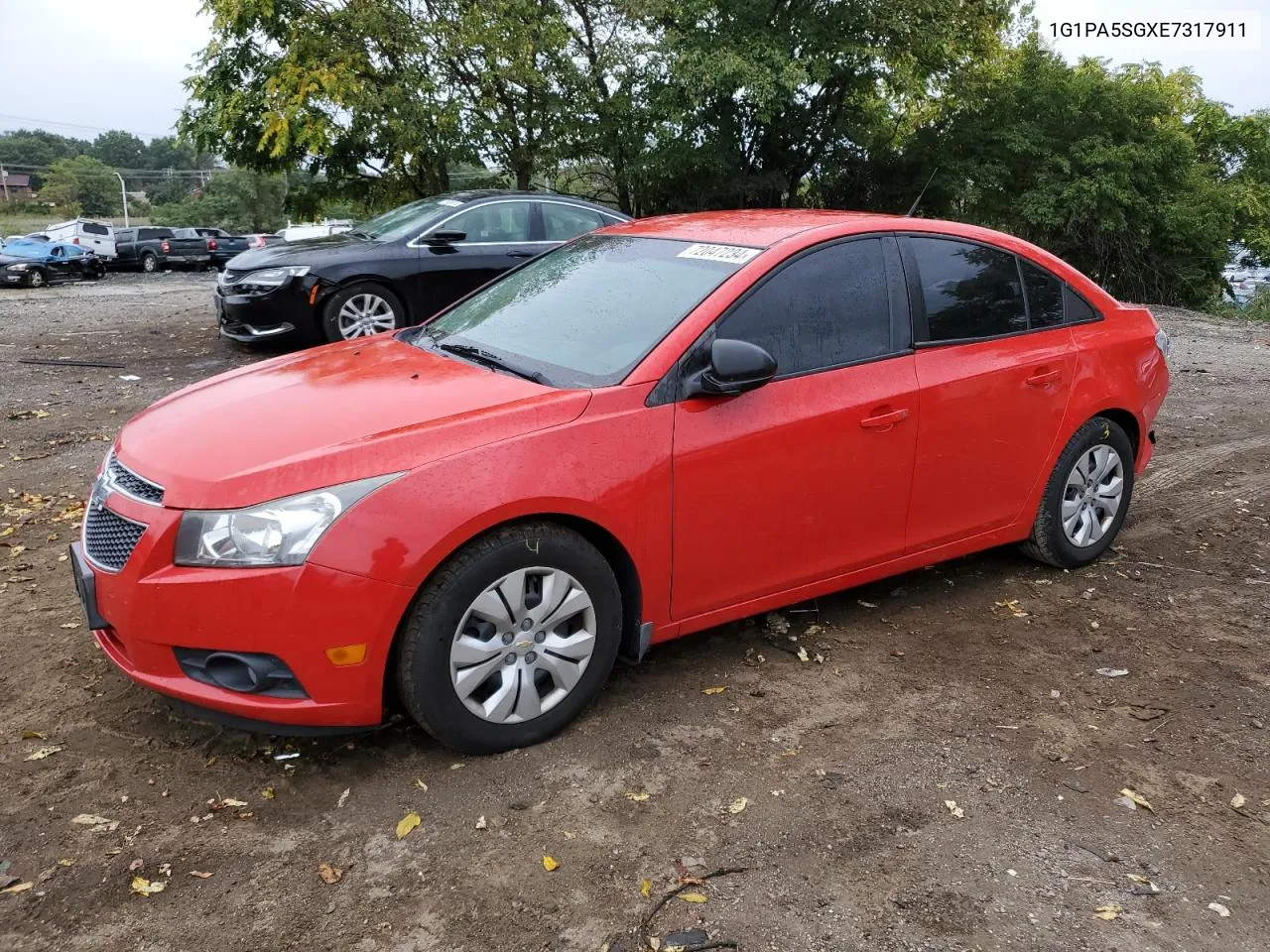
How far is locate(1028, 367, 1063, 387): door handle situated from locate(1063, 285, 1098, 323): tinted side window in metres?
0.34

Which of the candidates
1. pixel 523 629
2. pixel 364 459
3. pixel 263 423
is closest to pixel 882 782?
pixel 523 629

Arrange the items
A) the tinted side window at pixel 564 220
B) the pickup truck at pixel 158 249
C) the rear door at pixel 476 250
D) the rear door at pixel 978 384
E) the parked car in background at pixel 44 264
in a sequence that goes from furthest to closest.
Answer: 1. the pickup truck at pixel 158 249
2. the parked car in background at pixel 44 264
3. the tinted side window at pixel 564 220
4. the rear door at pixel 476 250
5. the rear door at pixel 978 384

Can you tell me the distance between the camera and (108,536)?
3.12 meters

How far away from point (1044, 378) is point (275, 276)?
7.04 m

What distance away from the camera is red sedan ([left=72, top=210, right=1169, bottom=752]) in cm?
290

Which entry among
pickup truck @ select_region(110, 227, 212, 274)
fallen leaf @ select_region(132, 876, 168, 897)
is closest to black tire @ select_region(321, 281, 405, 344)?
fallen leaf @ select_region(132, 876, 168, 897)

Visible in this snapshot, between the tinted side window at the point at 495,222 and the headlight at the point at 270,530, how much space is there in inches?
285

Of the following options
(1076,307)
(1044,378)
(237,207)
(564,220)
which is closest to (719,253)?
(1044,378)

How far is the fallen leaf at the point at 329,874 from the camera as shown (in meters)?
2.69

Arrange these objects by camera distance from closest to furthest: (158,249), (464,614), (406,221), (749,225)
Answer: (464,614)
(749,225)
(406,221)
(158,249)

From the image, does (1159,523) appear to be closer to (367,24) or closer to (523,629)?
(523,629)

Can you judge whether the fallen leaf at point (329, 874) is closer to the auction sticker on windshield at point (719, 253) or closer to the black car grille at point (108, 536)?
the black car grille at point (108, 536)

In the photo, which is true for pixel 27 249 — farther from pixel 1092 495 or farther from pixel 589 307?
pixel 1092 495

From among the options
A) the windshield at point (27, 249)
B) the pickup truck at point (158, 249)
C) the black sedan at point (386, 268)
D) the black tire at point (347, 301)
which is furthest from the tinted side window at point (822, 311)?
the pickup truck at point (158, 249)
